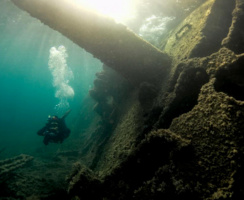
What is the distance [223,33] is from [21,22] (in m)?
→ 24.0

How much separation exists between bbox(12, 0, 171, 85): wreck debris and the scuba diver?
5.36m

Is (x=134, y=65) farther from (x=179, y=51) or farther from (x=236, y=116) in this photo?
(x=236, y=116)

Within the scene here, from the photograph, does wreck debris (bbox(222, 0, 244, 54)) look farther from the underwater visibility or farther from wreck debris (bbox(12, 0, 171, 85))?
wreck debris (bbox(12, 0, 171, 85))

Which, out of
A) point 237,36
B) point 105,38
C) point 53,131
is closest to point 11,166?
point 53,131

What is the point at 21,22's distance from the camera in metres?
21.1

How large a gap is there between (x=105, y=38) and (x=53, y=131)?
6.01 meters

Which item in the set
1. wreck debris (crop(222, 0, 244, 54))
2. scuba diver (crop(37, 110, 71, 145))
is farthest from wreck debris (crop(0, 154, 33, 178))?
wreck debris (crop(222, 0, 244, 54))

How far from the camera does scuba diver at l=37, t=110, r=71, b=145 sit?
334 inches

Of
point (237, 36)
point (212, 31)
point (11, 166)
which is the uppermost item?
point (212, 31)

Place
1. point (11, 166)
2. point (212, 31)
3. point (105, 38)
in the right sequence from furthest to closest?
1. point (11, 166)
2. point (105, 38)
3. point (212, 31)

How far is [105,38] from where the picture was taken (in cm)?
454

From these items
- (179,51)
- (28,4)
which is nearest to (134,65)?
(179,51)

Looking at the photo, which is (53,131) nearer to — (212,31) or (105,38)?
(105,38)

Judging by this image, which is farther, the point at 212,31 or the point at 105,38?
the point at 105,38
